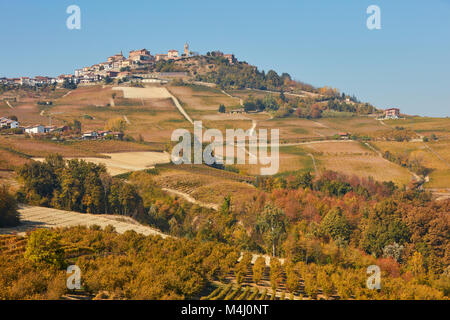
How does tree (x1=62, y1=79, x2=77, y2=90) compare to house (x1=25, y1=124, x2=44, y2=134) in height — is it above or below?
above

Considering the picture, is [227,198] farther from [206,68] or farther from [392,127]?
[206,68]

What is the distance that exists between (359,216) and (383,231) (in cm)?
513

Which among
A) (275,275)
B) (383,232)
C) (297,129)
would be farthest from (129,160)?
(297,129)

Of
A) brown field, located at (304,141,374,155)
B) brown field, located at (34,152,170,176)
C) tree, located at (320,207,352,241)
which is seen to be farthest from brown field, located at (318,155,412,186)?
tree, located at (320,207,352,241)

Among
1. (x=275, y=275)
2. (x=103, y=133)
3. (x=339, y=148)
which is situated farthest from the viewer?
(x=339, y=148)

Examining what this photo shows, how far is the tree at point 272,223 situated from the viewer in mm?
41656

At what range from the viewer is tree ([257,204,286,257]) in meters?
41.7

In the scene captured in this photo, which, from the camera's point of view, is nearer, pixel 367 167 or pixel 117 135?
pixel 367 167

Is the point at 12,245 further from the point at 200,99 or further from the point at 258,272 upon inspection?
the point at 200,99

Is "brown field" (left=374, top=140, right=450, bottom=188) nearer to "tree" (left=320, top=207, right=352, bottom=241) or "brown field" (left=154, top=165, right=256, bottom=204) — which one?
"brown field" (left=154, top=165, right=256, bottom=204)

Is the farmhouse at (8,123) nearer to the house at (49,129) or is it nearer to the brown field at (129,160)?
the house at (49,129)

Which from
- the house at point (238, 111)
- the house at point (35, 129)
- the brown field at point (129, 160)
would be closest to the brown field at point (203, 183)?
the brown field at point (129, 160)

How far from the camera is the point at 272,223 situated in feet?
140

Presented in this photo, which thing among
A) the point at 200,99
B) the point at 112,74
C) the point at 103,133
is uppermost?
the point at 112,74
